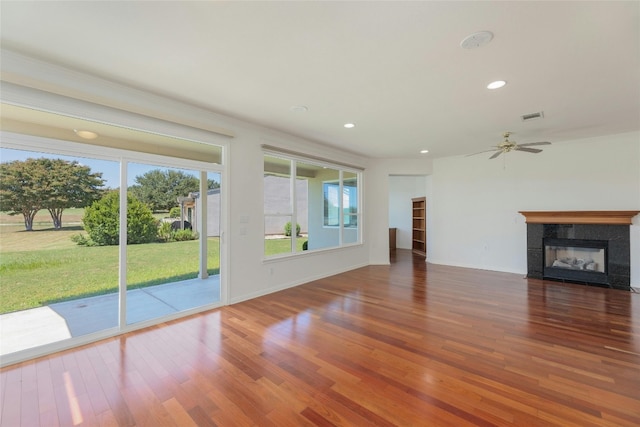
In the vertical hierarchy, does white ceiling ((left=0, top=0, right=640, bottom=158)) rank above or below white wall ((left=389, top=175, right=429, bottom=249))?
above

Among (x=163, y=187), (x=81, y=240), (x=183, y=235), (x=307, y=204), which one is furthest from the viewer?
(x=307, y=204)

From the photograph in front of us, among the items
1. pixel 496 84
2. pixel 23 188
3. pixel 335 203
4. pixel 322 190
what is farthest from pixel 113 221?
pixel 496 84

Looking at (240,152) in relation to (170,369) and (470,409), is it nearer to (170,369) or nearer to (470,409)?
(170,369)

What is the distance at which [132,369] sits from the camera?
2.27m

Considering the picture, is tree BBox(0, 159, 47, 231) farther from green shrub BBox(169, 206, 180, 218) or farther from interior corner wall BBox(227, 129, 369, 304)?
interior corner wall BBox(227, 129, 369, 304)

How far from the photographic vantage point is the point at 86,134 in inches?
109

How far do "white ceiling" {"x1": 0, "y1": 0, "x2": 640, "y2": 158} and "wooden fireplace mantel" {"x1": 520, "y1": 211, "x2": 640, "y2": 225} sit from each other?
5.86 feet

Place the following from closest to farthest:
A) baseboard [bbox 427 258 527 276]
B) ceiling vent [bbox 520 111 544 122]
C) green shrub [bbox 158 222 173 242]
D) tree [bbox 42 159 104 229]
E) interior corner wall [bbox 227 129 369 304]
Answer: tree [bbox 42 159 104 229], green shrub [bbox 158 222 173 242], ceiling vent [bbox 520 111 544 122], interior corner wall [bbox 227 129 369 304], baseboard [bbox 427 258 527 276]

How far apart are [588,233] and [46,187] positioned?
7972 mm

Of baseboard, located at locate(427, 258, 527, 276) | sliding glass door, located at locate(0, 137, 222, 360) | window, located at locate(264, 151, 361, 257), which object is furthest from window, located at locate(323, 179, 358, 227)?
sliding glass door, located at locate(0, 137, 222, 360)

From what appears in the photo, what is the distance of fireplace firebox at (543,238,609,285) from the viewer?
15.9 feet

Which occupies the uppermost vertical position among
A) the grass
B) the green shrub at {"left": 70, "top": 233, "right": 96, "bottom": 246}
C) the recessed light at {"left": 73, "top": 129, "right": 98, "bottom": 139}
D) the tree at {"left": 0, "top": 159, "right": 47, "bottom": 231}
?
the recessed light at {"left": 73, "top": 129, "right": 98, "bottom": 139}

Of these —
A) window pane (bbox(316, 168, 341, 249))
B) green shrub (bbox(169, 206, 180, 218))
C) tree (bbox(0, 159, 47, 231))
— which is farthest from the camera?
window pane (bbox(316, 168, 341, 249))

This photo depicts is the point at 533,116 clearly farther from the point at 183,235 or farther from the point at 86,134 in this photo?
the point at 86,134
